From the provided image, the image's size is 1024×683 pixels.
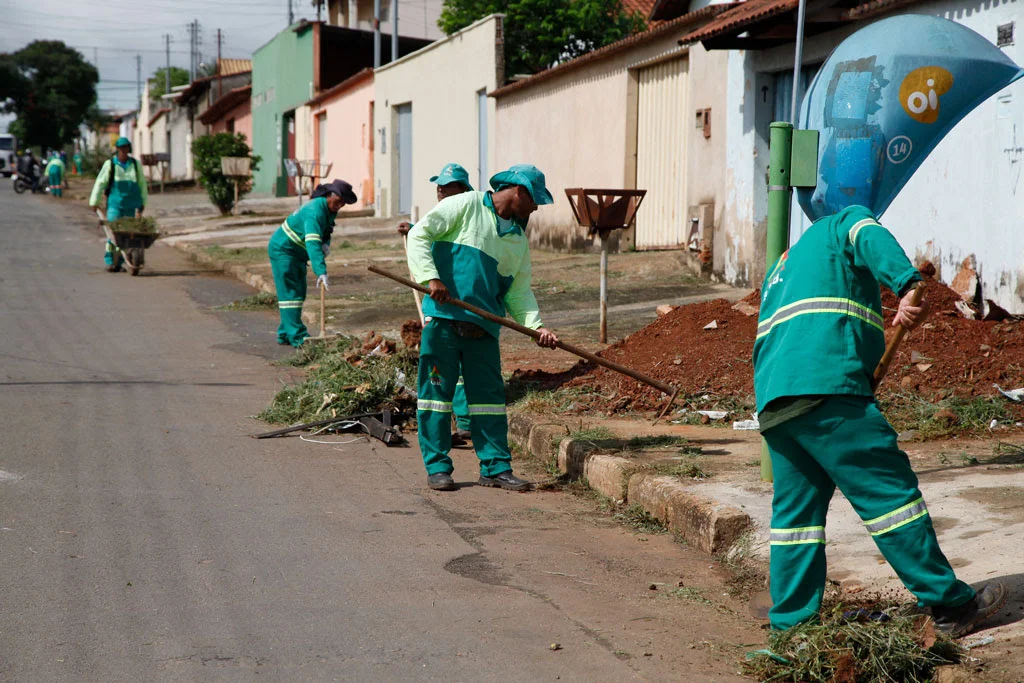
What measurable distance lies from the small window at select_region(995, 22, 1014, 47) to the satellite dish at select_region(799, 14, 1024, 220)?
3585 mm

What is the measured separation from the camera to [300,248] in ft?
35.6

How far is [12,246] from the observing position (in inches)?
792

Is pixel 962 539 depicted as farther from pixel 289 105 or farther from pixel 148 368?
pixel 289 105

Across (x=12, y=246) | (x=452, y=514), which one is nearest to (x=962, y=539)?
(x=452, y=514)

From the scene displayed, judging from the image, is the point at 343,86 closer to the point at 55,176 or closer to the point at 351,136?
the point at 351,136

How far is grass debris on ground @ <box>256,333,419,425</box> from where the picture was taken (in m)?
7.59

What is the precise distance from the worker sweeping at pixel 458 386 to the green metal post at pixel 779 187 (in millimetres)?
2149

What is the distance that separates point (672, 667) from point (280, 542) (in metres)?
1.95

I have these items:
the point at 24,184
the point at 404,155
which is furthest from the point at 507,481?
the point at 24,184

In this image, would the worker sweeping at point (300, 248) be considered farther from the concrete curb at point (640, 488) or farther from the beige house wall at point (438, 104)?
the beige house wall at point (438, 104)

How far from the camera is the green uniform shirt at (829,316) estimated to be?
11.8 feet

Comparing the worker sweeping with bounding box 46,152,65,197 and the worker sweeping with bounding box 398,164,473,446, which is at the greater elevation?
the worker sweeping with bounding box 46,152,65,197

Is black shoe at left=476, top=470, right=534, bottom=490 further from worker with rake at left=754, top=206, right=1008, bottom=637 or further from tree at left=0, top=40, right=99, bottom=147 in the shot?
tree at left=0, top=40, right=99, bottom=147

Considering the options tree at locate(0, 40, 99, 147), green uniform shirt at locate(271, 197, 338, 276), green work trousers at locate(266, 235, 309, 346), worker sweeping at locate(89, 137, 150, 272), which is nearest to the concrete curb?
green uniform shirt at locate(271, 197, 338, 276)
